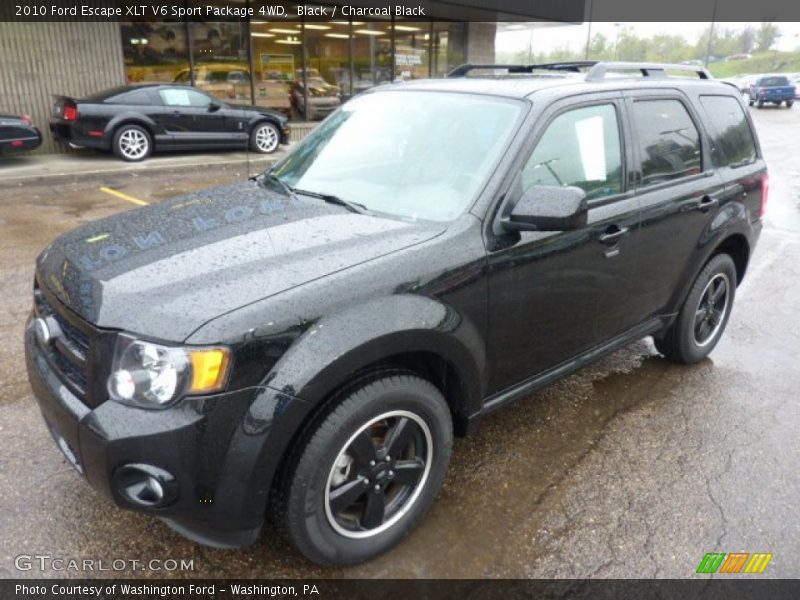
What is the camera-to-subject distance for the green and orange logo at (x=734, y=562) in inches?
105

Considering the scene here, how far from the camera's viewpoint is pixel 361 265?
2.41 meters

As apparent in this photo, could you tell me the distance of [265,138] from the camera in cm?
1445

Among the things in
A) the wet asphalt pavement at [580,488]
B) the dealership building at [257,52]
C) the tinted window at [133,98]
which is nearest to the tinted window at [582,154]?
the wet asphalt pavement at [580,488]

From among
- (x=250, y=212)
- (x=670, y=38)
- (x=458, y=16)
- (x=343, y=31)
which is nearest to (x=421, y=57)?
(x=458, y=16)

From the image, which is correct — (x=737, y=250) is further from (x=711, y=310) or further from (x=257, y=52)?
(x=257, y=52)

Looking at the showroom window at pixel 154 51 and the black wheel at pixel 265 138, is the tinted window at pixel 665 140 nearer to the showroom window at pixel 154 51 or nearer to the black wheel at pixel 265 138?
the black wheel at pixel 265 138

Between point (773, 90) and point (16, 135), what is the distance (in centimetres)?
3610

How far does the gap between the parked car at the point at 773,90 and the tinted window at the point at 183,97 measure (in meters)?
32.4

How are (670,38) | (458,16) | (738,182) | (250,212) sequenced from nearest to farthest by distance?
(250,212), (738,182), (458,16), (670,38)

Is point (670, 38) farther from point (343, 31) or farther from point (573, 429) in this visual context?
point (573, 429)

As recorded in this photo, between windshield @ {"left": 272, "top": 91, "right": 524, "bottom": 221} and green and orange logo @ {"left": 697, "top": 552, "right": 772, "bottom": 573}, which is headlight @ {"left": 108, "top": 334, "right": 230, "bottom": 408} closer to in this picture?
windshield @ {"left": 272, "top": 91, "right": 524, "bottom": 221}

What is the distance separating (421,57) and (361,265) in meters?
20.2

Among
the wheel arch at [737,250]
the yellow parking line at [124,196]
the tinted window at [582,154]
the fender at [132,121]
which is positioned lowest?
the yellow parking line at [124,196]

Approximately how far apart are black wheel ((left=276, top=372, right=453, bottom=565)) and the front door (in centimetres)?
48
